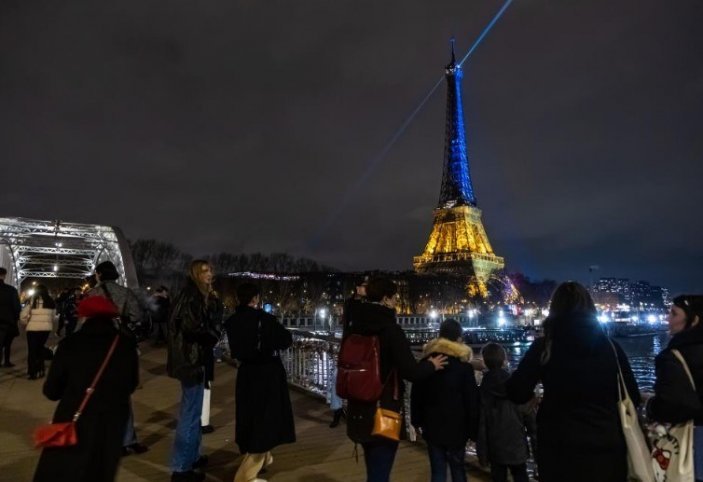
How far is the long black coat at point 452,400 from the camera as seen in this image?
13.2 feet

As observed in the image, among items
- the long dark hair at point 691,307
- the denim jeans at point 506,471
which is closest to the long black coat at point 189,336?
the denim jeans at point 506,471

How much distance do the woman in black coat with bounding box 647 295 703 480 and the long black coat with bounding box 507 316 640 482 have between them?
0.19m

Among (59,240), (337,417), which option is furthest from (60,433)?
(59,240)

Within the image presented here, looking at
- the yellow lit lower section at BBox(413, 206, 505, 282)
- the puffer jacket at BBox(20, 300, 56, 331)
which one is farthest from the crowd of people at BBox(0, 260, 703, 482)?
the yellow lit lower section at BBox(413, 206, 505, 282)

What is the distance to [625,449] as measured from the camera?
3.04 meters

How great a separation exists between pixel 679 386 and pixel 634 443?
0.46 meters

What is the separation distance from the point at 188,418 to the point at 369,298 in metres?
2.39

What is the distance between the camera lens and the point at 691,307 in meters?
3.58

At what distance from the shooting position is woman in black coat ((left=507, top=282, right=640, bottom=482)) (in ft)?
9.86

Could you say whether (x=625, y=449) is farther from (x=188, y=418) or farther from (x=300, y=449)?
(x=300, y=449)

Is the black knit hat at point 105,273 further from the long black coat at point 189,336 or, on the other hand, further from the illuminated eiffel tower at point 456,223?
the illuminated eiffel tower at point 456,223

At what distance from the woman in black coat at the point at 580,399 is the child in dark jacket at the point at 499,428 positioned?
41.9 inches

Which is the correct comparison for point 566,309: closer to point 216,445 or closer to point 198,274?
point 198,274

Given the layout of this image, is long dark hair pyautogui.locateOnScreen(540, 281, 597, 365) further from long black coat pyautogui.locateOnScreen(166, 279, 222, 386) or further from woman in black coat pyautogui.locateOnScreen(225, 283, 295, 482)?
long black coat pyautogui.locateOnScreen(166, 279, 222, 386)
